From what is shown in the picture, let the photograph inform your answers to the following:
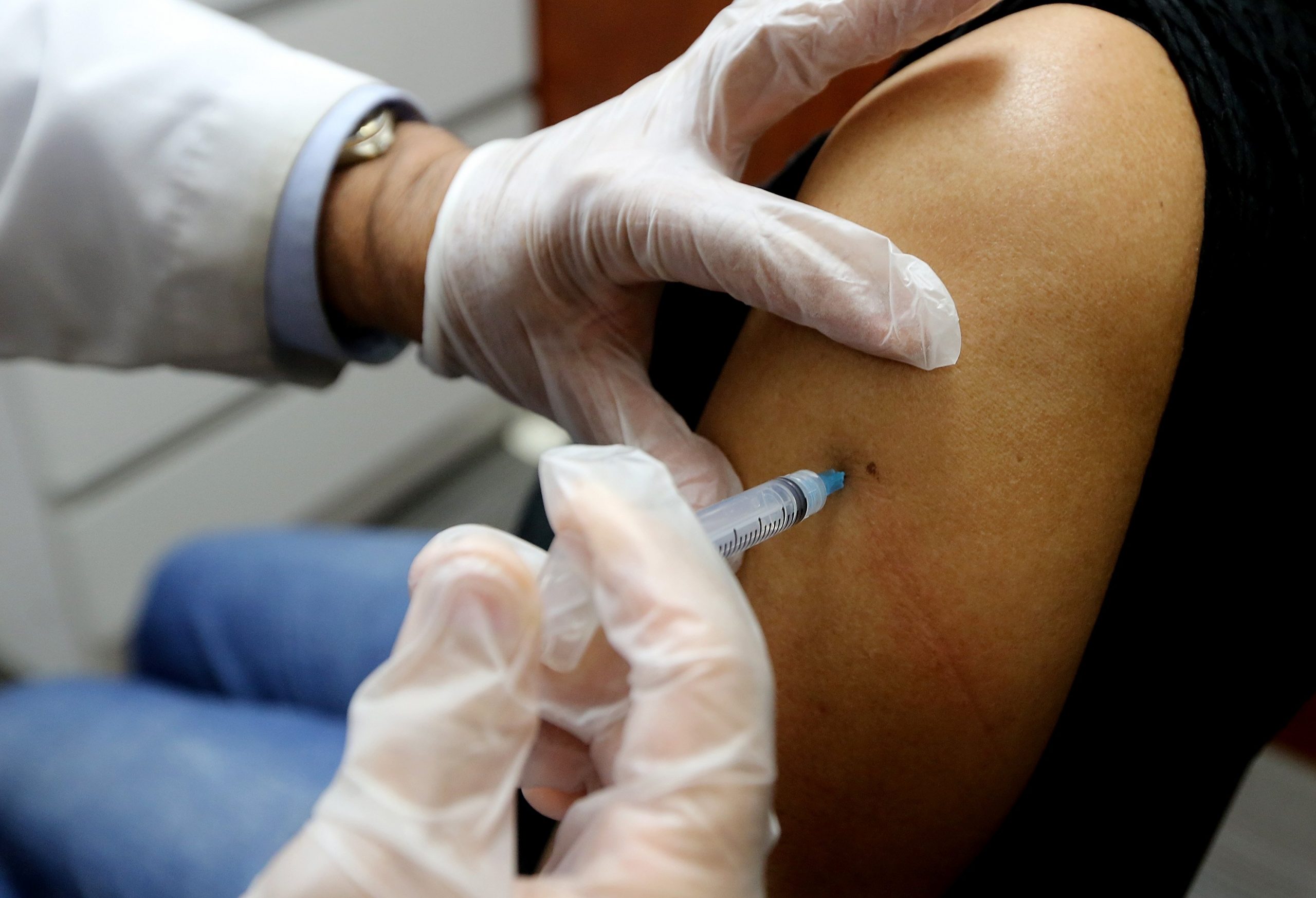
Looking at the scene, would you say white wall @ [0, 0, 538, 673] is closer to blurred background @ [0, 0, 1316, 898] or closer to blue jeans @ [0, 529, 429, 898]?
→ blurred background @ [0, 0, 1316, 898]

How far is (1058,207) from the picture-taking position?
0.60 meters

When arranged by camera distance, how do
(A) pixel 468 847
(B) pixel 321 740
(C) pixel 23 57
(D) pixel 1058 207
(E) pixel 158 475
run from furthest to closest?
(E) pixel 158 475, (B) pixel 321 740, (C) pixel 23 57, (D) pixel 1058 207, (A) pixel 468 847

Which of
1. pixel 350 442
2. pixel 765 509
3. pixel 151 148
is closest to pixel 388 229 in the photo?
pixel 151 148

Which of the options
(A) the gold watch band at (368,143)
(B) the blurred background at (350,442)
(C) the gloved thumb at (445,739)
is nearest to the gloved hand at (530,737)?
(C) the gloved thumb at (445,739)

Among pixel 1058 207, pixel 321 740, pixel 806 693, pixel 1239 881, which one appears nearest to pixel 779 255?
pixel 1058 207

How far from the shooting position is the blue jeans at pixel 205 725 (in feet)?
2.86

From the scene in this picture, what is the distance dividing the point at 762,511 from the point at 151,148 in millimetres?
640

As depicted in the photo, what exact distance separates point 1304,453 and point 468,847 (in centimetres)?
55

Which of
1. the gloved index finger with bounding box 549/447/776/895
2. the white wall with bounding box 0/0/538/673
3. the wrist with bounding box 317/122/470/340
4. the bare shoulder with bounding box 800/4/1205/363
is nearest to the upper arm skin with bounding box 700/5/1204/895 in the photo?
the bare shoulder with bounding box 800/4/1205/363

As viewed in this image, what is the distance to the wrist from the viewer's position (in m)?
0.83

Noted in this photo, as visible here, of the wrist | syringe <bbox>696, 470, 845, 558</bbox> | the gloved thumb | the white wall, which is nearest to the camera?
the gloved thumb

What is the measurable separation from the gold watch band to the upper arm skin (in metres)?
0.43

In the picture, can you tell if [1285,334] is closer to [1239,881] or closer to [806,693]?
[806,693]

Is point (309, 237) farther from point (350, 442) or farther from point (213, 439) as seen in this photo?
point (350, 442)
